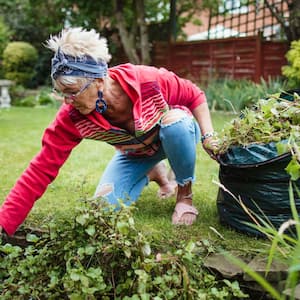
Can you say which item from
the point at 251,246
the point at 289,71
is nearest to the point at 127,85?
the point at 251,246

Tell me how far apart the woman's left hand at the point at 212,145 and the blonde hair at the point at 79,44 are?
2.10 ft

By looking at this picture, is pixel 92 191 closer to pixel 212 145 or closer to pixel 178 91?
pixel 178 91

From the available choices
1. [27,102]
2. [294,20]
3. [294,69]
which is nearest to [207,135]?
[294,69]

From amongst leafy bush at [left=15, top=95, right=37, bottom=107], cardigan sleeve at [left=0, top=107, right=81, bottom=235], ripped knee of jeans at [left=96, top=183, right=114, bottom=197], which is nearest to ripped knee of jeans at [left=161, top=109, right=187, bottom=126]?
cardigan sleeve at [left=0, top=107, right=81, bottom=235]

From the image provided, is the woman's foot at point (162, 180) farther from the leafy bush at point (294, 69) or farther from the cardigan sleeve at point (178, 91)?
the leafy bush at point (294, 69)

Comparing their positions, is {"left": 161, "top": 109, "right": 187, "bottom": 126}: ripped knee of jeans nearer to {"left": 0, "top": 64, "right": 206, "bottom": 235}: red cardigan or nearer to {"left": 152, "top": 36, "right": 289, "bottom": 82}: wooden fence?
{"left": 0, "top": 64, "right": 206, "bottom": 235}: red cardigan

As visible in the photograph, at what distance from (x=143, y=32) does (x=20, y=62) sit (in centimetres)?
376

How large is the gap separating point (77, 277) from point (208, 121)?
118cm

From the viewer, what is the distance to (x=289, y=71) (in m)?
7.84

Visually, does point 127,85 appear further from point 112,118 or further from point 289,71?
point 289,71

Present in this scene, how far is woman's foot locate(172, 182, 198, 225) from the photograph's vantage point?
8.45 ft

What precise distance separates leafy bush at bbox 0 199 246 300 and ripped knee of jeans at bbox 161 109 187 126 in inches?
27.5

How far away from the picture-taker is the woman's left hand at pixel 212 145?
239 centimetres

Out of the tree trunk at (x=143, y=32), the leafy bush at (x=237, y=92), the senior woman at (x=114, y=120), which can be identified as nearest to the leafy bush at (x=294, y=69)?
the leafy bush at (x=237, y=92)
